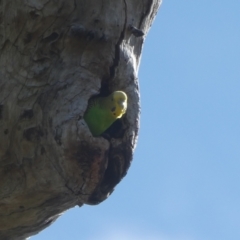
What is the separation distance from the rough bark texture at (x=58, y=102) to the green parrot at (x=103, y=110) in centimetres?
7

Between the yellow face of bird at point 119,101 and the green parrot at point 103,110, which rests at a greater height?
the yellow face of bird at point 119,101

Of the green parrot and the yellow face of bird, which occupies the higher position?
the yellow face of bird

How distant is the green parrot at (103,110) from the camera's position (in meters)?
4.58

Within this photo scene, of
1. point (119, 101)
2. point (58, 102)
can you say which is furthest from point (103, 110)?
point (58, 102)

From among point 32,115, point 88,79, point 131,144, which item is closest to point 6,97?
point 32,115

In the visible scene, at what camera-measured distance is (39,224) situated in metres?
4.69

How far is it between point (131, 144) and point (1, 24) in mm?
1042

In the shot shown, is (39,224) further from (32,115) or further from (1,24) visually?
(1,24)

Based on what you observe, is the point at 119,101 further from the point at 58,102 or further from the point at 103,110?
the point at 58,102

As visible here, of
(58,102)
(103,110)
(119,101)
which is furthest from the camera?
(103,110)

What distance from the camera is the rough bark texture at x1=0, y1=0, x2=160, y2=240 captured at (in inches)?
172

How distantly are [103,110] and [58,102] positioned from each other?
0.38m

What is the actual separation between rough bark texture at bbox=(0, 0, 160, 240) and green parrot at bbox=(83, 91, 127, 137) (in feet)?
0.21

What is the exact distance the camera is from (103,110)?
15.5 ft
